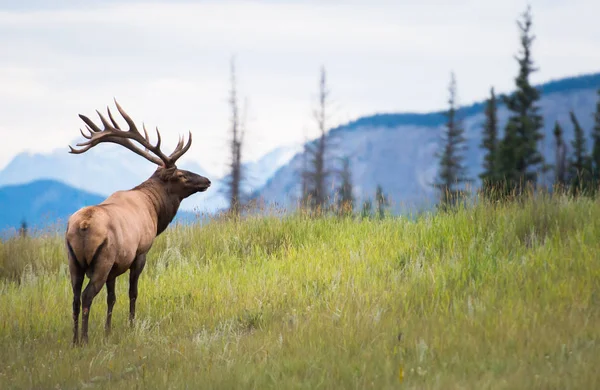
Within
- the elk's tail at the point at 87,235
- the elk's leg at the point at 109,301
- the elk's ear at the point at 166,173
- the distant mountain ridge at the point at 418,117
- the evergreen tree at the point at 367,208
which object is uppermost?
the distant mountain ridge at the point at 418,117

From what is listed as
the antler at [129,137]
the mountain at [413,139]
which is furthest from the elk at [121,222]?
the mountain at [413,139]

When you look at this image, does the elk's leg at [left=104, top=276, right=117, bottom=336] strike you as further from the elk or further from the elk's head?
the elk's head

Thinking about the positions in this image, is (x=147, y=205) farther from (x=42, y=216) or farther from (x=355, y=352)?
(x=42, y=216)

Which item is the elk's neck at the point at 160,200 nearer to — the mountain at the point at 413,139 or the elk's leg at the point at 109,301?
the elk's leg at the point at 109,301

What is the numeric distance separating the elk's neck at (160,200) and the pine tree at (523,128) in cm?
3727

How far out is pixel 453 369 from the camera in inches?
187

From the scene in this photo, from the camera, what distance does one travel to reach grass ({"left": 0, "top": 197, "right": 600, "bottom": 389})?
16.1 feet

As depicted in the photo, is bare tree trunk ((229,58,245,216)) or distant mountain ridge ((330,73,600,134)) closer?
bare tree trunk ((229,58,245,216))

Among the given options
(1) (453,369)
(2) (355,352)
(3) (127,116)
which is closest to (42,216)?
(3) (127,116)

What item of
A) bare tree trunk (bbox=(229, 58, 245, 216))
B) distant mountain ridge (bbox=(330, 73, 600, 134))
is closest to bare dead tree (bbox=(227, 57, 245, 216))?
bare tree trunk (bbox=(229, 58, 245, 216))

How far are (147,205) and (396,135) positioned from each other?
574 feet

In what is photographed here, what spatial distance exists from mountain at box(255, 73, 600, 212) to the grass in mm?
129444

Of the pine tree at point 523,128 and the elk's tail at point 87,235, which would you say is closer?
the elk's tail at point 87,235

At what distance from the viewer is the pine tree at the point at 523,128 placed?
45.2 m
